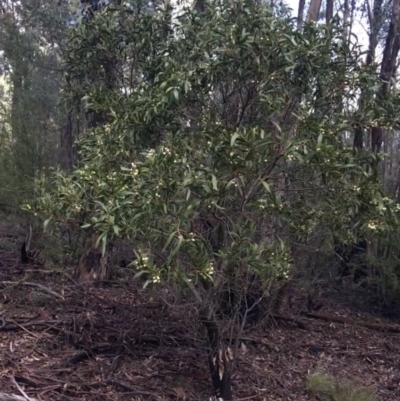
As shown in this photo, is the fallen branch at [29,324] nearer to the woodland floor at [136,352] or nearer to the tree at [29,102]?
the woodland floor at [136,352]

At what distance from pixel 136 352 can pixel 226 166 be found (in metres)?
3.09

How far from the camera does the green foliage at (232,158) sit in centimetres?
501

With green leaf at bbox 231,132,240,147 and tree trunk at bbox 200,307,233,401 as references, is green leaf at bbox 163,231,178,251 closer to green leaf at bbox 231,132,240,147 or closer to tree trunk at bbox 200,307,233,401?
green leaf at bbox 231,132,240,147

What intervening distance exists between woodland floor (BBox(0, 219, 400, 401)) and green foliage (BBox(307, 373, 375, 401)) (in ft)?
0.41

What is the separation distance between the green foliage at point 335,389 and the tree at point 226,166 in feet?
4.08

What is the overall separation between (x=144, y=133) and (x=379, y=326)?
577 cm

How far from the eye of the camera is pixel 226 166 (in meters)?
5.11

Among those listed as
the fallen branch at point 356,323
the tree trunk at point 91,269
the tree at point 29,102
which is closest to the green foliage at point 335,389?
the fallen branch at point 356,323

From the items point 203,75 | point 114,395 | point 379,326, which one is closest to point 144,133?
point 203,75

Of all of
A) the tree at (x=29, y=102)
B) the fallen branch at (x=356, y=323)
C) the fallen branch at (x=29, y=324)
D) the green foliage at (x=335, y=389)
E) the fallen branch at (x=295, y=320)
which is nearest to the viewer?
the green foliage at (x=335, y=389)

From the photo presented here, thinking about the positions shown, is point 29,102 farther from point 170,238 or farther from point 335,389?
point 170,238

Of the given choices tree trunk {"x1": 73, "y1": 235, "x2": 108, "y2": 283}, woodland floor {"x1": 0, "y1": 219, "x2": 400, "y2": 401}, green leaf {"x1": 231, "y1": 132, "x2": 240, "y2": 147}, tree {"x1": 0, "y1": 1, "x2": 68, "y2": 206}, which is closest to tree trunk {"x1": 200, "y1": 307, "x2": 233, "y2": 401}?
woodland floor {"x1": 0, "y1": 219, "x2": 400, "y2": 401}

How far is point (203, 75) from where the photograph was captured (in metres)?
5.68

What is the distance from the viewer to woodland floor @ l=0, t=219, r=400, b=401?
21.8ft
